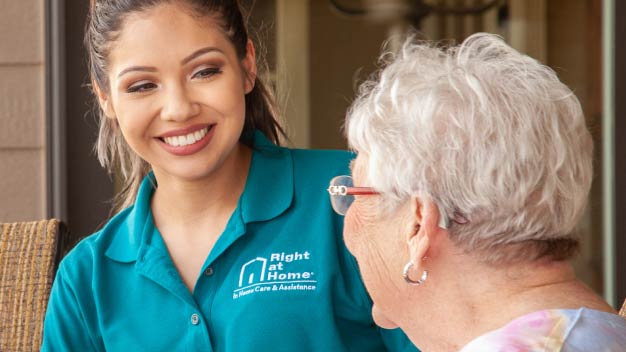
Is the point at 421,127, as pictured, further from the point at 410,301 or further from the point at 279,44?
the point at 279,44

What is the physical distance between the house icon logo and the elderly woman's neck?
62cm

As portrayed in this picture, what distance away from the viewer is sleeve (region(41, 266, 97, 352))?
2.09 metres

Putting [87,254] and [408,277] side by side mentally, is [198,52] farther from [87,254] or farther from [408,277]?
[408,277]

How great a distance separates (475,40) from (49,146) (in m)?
2.18

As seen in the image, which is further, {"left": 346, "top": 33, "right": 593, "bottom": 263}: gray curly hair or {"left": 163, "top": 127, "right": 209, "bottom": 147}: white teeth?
{"left": 163, "top": 127, "right": 209, "bottom": 147}: white teeth

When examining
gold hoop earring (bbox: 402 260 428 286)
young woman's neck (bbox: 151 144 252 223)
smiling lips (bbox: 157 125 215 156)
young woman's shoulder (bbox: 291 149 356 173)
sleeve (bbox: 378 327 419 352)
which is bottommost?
sleeve (bbox: 378 327 419 352)

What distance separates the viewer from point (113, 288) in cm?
211

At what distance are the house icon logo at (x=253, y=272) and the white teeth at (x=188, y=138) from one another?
0.95ft

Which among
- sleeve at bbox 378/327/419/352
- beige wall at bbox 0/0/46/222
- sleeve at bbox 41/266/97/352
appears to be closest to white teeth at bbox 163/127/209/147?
sleeve at bbox 41/266/97/352

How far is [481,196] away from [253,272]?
2.48 feet

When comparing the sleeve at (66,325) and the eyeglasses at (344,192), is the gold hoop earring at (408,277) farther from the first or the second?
the sleeve at (66,325)

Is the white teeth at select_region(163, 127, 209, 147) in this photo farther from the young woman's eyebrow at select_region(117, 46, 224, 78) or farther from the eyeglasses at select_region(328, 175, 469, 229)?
the eyeglasses at select_region(328, 175, 469, 229)

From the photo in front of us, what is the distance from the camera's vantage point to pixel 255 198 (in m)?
2.12

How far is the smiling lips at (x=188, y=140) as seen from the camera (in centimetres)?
200
